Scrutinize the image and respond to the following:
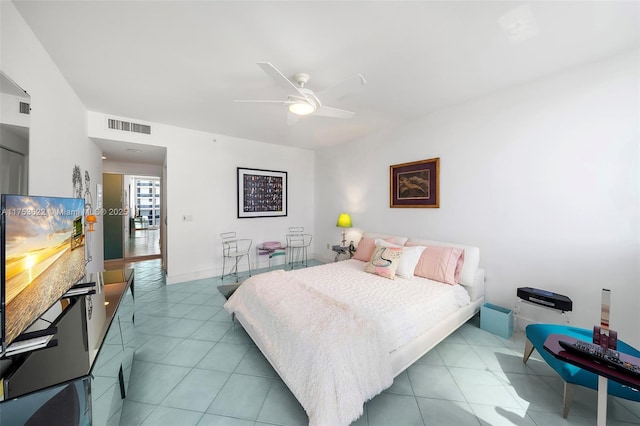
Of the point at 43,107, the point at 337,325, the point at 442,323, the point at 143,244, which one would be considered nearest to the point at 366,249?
the point at 442,323

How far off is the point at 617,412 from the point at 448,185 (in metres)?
2.35

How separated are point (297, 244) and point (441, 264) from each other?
133 inches

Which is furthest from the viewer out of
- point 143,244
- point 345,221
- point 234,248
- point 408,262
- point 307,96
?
point 143,244

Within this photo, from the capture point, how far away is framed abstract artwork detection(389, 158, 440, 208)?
3.31 m

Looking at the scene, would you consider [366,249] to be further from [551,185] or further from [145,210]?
[145,210]

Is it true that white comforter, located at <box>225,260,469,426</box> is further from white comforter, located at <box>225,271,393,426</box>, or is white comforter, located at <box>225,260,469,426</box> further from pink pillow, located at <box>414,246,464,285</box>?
pink pillow, located at <box>414,246,464,285</box>

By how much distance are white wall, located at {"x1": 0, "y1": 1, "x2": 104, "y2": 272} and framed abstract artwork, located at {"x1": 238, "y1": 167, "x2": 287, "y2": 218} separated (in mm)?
2313

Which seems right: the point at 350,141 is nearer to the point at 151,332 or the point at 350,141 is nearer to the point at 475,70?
the point at 475,70

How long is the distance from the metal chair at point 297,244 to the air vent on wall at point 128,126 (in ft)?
10.3

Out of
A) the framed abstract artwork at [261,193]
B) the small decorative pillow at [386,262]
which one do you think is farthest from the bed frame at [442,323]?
the framed abstract artwork at [261,193]

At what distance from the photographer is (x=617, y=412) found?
158cm

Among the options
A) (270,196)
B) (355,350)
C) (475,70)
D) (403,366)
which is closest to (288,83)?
(475,70)

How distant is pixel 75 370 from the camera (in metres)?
0.92

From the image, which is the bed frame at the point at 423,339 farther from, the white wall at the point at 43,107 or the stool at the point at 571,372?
the white wall at the point at 43,107
